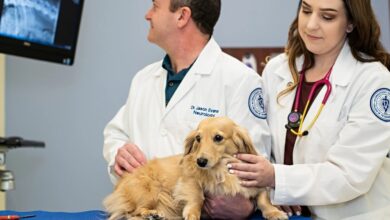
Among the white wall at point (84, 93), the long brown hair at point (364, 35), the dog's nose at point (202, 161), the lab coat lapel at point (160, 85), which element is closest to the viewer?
the dog's nose at point (202, 161)

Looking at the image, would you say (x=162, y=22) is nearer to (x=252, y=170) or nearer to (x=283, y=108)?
(x=283, y=108)

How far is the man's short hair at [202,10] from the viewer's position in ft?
6.93

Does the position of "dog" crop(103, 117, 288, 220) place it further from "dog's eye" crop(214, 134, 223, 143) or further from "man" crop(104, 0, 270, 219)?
"man" crop(104, 0, 270, 219)

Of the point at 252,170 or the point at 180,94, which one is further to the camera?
the point at 180,94

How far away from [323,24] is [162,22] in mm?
622

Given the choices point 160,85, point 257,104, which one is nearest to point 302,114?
point 257,104

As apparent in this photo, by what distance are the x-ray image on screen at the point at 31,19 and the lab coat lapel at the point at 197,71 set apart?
41.8 inches

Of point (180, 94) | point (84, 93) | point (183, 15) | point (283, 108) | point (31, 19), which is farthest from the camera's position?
point (84, 93)

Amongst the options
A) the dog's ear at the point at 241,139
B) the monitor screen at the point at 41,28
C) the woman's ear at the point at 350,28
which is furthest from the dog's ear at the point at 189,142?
the monitor screen at the point at 41,28

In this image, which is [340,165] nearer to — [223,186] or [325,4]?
[223,186]

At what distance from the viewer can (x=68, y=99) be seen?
318 cm

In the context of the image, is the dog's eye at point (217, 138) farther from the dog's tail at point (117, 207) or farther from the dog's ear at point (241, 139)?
the dog's tail at point (117, 207)

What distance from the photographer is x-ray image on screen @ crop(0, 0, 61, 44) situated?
105 inches

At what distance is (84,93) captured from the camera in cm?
318
